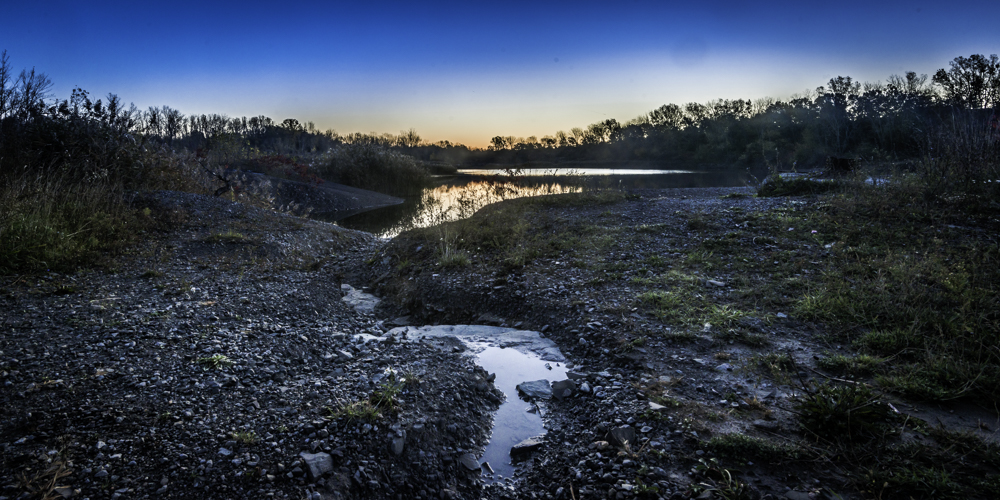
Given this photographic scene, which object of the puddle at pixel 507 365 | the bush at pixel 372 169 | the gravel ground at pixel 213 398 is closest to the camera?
the gravel ground at pixel 213 398

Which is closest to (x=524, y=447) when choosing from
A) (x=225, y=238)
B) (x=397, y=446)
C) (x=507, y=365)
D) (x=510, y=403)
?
(x=510, y=403)

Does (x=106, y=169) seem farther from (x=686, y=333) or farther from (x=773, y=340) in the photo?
(x=773, y=340)

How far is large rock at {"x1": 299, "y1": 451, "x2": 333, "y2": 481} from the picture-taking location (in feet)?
9.71

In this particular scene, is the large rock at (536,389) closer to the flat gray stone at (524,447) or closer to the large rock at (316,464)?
the flat gray stone at (524,447)

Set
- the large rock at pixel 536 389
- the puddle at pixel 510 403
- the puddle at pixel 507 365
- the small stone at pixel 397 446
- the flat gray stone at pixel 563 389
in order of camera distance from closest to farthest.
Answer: the small stone at pixel 397 446 → the puddle at pixel 510 403 → the puddle at pixel 507 365 → the flat gray stone at pixel 563 389 → the large rock at pixel 536 389

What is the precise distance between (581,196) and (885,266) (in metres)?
9.01

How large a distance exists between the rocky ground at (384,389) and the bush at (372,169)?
21.5 m

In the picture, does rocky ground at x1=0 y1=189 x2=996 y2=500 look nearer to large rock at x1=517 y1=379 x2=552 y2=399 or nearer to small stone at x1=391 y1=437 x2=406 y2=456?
small stone at x1=391 y1=437 x2=406 y2=456

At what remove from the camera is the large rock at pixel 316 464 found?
2.96m

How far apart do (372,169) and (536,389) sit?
27372 millimetres

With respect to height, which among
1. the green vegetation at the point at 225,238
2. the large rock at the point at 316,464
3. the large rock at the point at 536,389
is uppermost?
the green vegetation at the point at 225,238

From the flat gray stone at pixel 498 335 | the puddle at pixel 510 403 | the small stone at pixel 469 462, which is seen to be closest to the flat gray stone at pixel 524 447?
the puddle at pixel 510 403

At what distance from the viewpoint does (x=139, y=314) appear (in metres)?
5.52

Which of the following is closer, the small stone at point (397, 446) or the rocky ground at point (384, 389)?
the rocky ground at point (384, 389)
